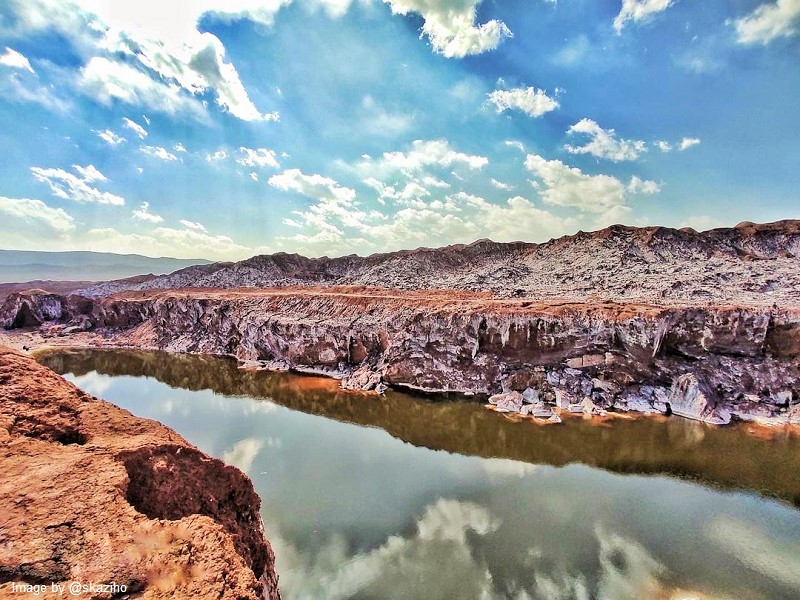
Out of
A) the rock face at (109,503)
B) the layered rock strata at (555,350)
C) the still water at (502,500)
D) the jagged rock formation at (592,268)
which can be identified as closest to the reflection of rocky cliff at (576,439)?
the still water at (502,500)

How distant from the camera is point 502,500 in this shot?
1491cm

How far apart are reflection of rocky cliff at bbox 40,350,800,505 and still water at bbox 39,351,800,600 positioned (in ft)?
0.34

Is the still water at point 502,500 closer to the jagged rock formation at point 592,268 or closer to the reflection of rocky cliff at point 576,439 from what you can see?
the reflection of rocky cliff at point 576,439

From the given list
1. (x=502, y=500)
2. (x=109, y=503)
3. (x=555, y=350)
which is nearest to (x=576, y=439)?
(x=555, y=350)

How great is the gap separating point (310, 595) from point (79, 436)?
8.50 metres

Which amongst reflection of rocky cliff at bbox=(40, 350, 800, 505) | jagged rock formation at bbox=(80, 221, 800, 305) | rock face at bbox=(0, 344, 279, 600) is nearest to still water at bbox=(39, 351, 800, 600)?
reflection of rocky cliff at bbox=(40, 350, 800, 505)

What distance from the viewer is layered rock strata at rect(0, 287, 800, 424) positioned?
920 inches

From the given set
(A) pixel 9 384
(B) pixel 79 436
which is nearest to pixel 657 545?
(B) pixel 79 436

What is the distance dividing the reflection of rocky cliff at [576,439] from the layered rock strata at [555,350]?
2.03 meters

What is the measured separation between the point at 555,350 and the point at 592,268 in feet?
80.6

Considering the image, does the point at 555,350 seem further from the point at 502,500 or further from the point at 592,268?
Answer: the point at 592,268

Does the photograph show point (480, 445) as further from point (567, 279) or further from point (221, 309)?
point (221, 309)

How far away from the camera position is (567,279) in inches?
1748

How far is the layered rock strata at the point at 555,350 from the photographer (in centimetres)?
2338
